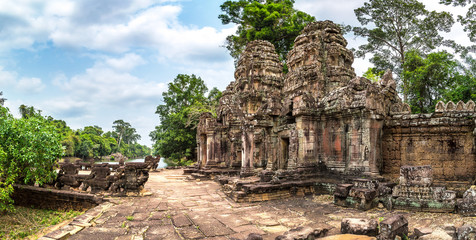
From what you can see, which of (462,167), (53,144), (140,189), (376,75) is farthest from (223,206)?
(376,75)

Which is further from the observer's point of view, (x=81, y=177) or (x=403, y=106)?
(x=81, y=177)

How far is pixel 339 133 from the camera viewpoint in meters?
8.79

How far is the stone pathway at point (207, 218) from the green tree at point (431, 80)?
48.7 ft

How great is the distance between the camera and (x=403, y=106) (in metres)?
8.53

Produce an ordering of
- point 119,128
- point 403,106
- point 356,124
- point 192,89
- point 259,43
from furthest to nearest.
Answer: point 119,128 → point 192,89 → point 259,43 → point 403,106 → point 356,124

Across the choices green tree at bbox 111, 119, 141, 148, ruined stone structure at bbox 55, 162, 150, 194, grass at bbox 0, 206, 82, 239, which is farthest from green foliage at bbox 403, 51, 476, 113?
green tree at bbox 111, 119, 141, 148

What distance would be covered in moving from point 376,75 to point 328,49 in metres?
16.0

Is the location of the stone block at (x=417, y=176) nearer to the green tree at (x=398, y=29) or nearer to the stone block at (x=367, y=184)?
the stone block at (x=367, y=184)

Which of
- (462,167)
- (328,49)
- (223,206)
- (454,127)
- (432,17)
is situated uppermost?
(432,17)

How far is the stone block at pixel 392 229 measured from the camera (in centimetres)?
371

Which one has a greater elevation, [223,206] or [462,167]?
[462,167]

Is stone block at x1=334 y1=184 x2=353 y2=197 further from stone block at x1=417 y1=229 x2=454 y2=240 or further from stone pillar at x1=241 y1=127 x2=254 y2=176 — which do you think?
stone pillar at x1=241 y1=127 x2=254 y2=176

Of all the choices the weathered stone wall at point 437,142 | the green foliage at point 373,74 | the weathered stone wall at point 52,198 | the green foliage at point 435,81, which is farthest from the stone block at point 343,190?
the green foliage at point 373,74

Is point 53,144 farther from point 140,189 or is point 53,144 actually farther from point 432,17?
point 432,17
